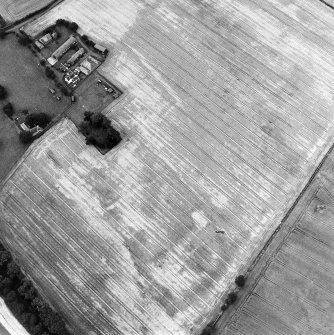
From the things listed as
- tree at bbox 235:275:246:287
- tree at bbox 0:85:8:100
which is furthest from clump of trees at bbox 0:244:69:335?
tree at bbox 0:85:8:100

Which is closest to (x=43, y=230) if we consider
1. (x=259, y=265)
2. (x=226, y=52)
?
(x=259, y=265)

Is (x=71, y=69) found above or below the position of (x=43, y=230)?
above

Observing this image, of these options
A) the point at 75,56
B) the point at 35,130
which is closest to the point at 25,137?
the point at 35,130

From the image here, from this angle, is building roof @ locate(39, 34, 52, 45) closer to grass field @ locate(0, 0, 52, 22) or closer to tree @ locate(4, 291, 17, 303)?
grass field @ locate(0, 0, 52, 22)

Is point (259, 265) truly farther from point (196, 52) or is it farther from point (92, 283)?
point (196, 52)

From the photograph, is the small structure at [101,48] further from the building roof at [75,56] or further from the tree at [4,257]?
the tree at [4,257]
